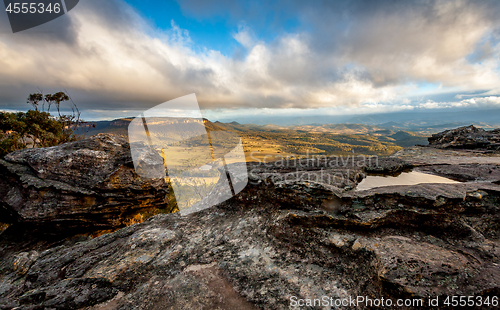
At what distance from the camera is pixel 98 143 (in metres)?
13.5

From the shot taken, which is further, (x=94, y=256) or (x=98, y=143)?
(x=98, y=143)

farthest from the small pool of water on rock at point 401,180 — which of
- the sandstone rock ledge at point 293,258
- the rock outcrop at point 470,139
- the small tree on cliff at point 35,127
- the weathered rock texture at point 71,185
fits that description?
the small tree on cliff at point 35,127

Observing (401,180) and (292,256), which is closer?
(292,256)

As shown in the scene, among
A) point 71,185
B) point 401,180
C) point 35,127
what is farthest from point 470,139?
point 35,127

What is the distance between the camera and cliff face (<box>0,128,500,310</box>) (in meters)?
5.55

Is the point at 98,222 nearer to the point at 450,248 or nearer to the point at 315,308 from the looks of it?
the point at 315,308

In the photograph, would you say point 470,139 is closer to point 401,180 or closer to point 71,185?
point 401,180

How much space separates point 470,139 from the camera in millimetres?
17016

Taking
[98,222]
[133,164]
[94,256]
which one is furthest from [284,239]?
[98,222]

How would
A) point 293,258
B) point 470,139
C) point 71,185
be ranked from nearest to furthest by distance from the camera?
point 293,258 → point 71,185 → point 470,139

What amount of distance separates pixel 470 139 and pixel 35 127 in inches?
2064

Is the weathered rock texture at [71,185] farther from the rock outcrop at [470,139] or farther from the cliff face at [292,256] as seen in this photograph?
the rock outcrop at [470,139]

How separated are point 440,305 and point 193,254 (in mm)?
7946

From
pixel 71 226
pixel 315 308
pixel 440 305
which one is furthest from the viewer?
pixel 71 226
